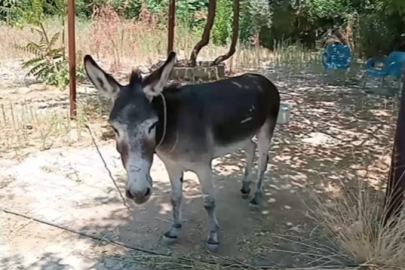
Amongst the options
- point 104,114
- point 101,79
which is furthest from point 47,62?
point 101,79

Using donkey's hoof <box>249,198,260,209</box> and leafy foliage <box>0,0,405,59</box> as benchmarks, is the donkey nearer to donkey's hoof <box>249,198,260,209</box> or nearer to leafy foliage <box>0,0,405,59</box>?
donkey's hoof <box>249,198,260,209</box>

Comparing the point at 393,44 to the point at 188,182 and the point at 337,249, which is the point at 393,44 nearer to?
the point at 188,182

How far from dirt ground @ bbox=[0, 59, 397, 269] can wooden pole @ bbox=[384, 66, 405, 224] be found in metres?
0.42

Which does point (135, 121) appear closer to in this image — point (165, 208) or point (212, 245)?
point (212, 245)

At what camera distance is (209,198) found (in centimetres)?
324

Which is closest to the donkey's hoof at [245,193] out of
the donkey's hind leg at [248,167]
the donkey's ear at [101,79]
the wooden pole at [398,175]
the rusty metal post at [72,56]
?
the donkey's hind leg at [248,167]

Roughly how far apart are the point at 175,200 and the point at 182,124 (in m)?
0.61

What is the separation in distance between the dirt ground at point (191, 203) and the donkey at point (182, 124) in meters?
0.19

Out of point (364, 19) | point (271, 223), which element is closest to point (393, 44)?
point (364, 19)

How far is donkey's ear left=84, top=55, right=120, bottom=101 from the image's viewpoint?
2578 mm

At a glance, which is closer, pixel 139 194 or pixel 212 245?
pixel 139 194

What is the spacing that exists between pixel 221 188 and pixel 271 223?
2.38 ft

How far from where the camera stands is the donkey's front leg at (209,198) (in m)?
3.14

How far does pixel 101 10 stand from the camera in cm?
1038
